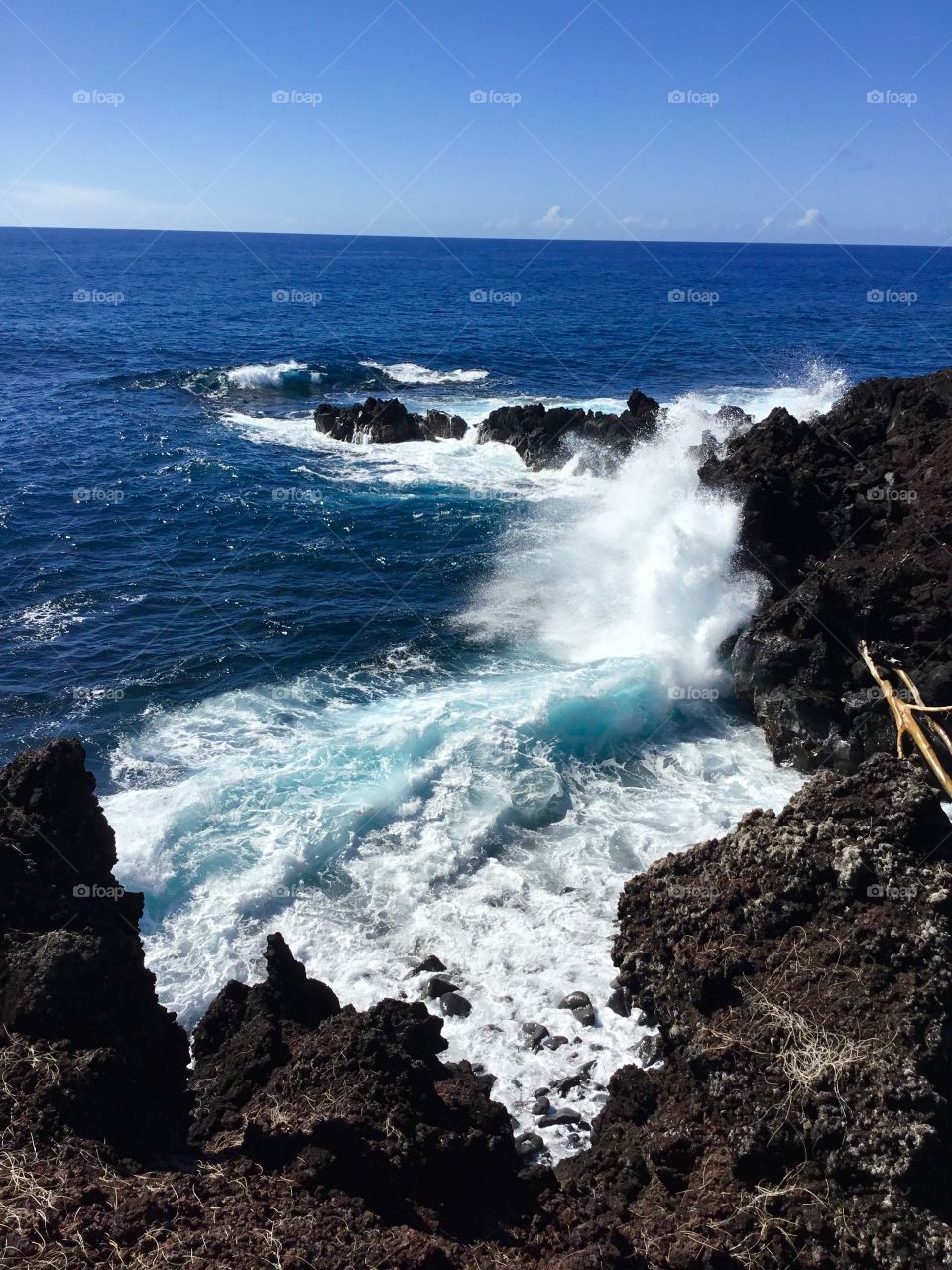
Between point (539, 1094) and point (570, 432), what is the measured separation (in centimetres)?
3319

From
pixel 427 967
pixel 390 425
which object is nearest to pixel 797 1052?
pixel 427 967

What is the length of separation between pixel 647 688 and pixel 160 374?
47.2 m

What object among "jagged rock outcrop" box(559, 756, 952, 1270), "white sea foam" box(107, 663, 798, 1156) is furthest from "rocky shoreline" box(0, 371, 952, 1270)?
"white sea foam" box(107, 663, 798, 1156)

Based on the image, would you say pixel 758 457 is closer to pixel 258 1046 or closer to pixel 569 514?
pixel 569 514

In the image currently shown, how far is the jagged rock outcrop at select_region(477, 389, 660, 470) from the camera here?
38531 mm

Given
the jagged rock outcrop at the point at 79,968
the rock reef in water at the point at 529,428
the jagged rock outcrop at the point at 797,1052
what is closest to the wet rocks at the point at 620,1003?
the jagged rock outcrop at the point at 797,1052

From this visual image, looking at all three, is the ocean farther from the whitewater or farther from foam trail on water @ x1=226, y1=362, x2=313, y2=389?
foam trail on water @ x1=226, y1=362, x2=313, y2=389

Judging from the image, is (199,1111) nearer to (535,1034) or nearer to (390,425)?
(535,1034)

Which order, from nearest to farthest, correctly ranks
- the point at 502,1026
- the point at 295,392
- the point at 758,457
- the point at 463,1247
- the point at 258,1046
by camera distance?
1. the point at 463,1247
2. the point at 258,1046
3. the point at 502,1026
4. the point at 758,457
5. the point at 295,392

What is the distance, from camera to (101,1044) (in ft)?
30.2

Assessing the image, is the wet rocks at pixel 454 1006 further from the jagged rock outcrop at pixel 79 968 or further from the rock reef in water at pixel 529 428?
the rock reef in water at pixel 529 428

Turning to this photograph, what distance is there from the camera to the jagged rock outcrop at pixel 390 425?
4491cm

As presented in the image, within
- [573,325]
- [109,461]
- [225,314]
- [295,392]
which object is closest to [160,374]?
[295,392]

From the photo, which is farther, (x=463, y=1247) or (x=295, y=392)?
(x=295, y=392)
